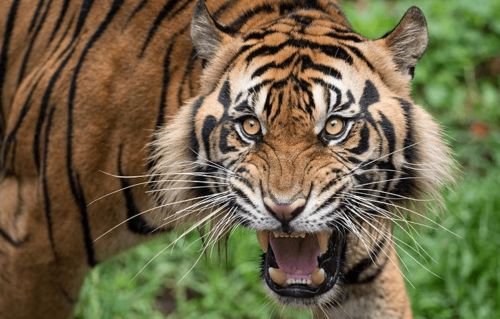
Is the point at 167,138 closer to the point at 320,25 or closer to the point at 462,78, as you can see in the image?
the point at 320,25

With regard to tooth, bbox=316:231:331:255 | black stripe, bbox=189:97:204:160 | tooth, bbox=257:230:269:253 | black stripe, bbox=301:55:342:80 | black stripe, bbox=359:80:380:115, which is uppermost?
black stripe, bbox=301:55:342:80

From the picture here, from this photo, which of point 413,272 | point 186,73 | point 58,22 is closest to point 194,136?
point 186,73

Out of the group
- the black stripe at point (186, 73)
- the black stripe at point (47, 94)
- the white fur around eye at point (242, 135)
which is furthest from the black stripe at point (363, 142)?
the black stripe at point (47, 94)

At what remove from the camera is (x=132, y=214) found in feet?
10.3

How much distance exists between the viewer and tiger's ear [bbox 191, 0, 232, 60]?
279 centimetres

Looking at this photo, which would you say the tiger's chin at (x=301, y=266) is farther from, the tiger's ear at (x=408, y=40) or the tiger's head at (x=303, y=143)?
the tiger's ear at (x=408, y=40)

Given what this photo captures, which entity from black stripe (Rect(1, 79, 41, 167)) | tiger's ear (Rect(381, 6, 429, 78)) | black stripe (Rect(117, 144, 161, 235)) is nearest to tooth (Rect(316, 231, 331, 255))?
tiger's ear (Rect(381, 6, 429, 78))

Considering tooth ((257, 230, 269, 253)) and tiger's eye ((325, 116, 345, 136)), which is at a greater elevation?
tiger's eye ((325, 116, 345, 136))

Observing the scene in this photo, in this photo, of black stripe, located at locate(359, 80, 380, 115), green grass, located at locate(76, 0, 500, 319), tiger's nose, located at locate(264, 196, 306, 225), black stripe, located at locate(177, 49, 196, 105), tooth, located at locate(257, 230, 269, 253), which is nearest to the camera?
tiger's nose, located at locate(264, 196, 306, 225)

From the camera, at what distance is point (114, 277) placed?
168 inches

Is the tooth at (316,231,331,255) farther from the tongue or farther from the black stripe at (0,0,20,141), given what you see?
the black stripe at (0,0,20,141)

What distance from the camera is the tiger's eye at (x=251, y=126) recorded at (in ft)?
8.56

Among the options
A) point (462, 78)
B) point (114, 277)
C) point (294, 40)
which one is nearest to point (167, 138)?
point (294, 40)

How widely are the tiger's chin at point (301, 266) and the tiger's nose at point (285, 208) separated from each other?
20 cm
